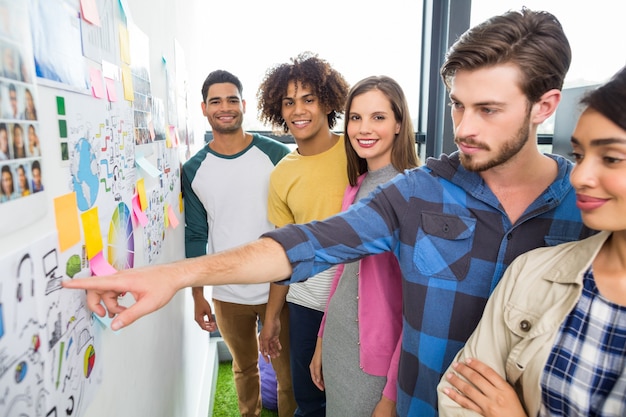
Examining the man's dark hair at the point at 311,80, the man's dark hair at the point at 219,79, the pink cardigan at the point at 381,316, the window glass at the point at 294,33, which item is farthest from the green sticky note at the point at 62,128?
the window glass at the point at 294,33

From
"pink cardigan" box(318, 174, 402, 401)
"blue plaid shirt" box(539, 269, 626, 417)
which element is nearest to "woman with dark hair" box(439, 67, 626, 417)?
"blue plaid shirt" box(539, 269, 626, 417)

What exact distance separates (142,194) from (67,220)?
1.45 feet

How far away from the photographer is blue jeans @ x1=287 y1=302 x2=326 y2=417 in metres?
1.69

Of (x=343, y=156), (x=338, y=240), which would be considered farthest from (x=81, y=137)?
(x=343, y=156)

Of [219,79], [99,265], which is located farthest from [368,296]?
[219,79]

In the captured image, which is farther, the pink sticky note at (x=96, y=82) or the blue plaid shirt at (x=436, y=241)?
the blue plaid shirt at (x=436, y=241)

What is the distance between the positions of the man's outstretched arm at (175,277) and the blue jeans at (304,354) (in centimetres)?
88

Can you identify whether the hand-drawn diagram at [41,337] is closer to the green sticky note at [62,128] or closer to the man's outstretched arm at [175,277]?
the man's outstretched arm at [175,277]

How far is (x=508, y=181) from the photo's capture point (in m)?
0.94

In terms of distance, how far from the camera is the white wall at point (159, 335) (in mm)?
549

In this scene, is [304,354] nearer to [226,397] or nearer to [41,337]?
[226,397]

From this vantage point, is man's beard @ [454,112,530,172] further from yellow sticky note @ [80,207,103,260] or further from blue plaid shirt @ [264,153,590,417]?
yellow sticky note @ [80,207,103,260]

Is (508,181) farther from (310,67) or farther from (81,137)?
(310,67)

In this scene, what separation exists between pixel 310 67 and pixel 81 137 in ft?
3.99
